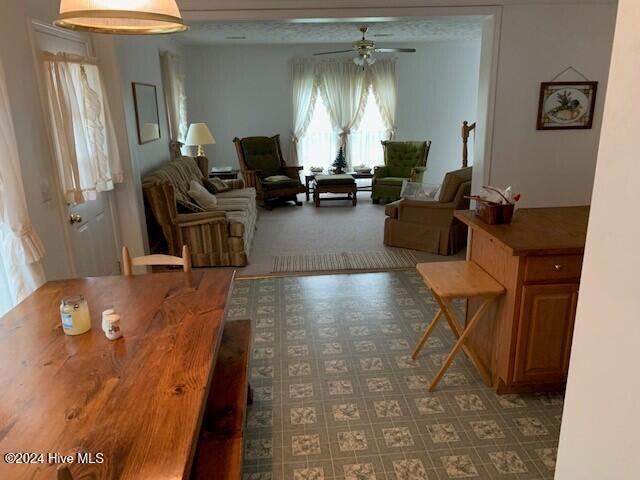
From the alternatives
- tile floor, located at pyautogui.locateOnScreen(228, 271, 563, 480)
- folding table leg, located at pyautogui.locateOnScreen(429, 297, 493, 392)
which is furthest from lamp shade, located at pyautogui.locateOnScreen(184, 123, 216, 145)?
folding table leg, located at pyautogui.locateOnScreen(429, 297, 493, 392)

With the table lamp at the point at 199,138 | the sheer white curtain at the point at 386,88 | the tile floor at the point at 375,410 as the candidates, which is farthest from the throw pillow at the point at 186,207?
the sheer white curtain at the point at 386,88

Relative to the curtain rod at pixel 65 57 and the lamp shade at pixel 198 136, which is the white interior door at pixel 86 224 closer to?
the curtain rod at pixel 65 57

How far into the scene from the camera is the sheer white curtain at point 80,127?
290cm

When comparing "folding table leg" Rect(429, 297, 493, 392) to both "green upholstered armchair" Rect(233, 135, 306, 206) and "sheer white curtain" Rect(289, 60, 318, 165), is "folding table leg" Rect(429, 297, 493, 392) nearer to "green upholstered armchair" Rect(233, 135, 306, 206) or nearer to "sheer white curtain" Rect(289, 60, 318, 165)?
"green upholstered armchair" Rect(233, 135, 306, 206)

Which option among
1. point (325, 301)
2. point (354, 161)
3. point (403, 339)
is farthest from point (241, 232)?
point (354, 161)

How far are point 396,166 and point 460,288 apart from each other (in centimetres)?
549

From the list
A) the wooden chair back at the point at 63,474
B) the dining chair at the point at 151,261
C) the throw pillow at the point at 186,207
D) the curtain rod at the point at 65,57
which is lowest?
the throw pillow at the point at 186,207

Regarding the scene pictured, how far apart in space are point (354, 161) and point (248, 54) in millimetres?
2638

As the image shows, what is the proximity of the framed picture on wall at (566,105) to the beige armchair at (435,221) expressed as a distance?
100 cm

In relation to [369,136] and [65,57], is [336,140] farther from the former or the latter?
[65,57]

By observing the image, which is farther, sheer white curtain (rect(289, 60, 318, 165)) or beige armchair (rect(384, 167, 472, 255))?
sheer white curtain (rect(289, 60, 318, 165))

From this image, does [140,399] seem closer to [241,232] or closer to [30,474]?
[30,474]

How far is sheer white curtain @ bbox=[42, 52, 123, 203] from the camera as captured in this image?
2.90 m

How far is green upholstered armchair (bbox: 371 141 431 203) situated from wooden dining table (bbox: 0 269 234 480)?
563cm
